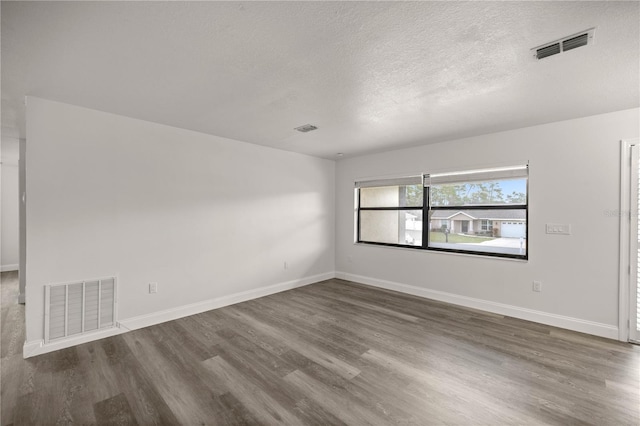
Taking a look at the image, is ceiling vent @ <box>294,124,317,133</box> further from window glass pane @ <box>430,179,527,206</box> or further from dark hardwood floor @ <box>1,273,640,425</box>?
dark hardwood floor @ <box>1,273,640,425</box>

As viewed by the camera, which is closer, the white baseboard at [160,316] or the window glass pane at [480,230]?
the white baseboard at [160,316]

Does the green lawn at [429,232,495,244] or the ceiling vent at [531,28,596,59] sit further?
the green lawn at [429,232,495,244]

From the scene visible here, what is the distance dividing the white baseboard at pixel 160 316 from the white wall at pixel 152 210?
64 mm

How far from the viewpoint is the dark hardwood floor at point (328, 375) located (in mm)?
1862

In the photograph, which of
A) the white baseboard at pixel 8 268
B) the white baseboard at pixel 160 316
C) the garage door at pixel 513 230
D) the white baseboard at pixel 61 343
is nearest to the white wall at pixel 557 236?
the garage door at pixel 513 230

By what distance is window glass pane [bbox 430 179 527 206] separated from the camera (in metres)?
3.70

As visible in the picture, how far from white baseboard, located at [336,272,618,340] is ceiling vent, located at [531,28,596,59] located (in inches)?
118

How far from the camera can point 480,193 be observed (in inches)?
158

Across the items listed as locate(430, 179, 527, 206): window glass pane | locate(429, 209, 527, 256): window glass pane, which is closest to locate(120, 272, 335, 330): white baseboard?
locate(429, 209, 527, 256): window glass pane

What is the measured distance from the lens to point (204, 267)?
12.6 feet

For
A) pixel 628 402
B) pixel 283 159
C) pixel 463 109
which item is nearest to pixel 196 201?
pixel 283 159

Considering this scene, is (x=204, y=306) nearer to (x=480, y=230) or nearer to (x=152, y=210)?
(x=152, y=210)

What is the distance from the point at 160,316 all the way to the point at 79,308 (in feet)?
2.63

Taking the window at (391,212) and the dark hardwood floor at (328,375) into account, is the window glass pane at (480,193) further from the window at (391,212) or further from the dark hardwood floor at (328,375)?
the dark hardwood floor at (328,375)
